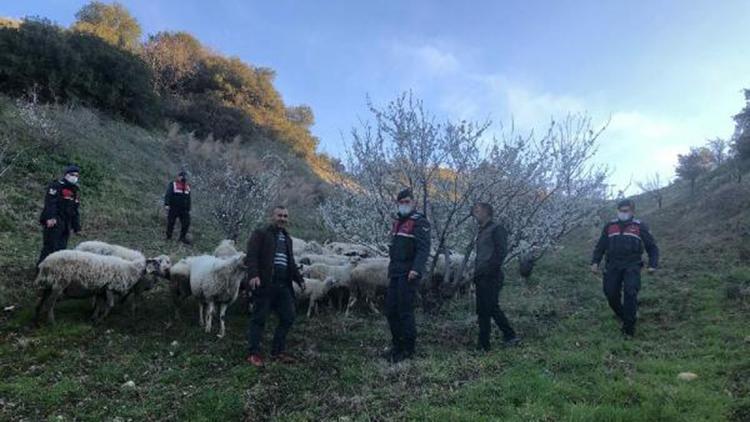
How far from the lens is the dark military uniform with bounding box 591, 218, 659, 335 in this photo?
8414mm

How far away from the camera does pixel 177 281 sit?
8.70 m

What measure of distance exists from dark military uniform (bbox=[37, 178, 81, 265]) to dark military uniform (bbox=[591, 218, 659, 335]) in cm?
832

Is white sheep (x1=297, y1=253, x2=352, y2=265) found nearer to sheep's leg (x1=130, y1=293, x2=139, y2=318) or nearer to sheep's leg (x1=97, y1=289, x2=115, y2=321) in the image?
sheep's leg (x1=130, y1=293, x2=139, y2=318)

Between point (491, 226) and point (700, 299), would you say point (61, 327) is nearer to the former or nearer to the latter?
point (491, 226)

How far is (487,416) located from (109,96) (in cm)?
2416

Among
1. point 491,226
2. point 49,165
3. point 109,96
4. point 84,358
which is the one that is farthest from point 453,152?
point 109,96

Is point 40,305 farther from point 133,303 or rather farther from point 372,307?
point 372,307

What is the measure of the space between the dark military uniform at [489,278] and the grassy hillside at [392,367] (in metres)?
0.39

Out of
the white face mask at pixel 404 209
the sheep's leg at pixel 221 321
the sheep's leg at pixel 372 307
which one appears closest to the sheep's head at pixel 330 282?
the sheep's leg at pixel 372 307

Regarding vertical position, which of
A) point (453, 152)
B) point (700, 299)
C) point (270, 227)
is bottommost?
point (700, 299)

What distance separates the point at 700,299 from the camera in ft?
34.6

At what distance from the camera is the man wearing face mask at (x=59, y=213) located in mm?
8953

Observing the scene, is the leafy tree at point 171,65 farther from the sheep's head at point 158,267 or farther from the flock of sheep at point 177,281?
the sheep's head at point 158,267

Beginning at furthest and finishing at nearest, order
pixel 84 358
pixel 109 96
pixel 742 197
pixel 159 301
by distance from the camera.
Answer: pixel 109 96
pixel 742 197
pixel 159 301
pixel 84 358
